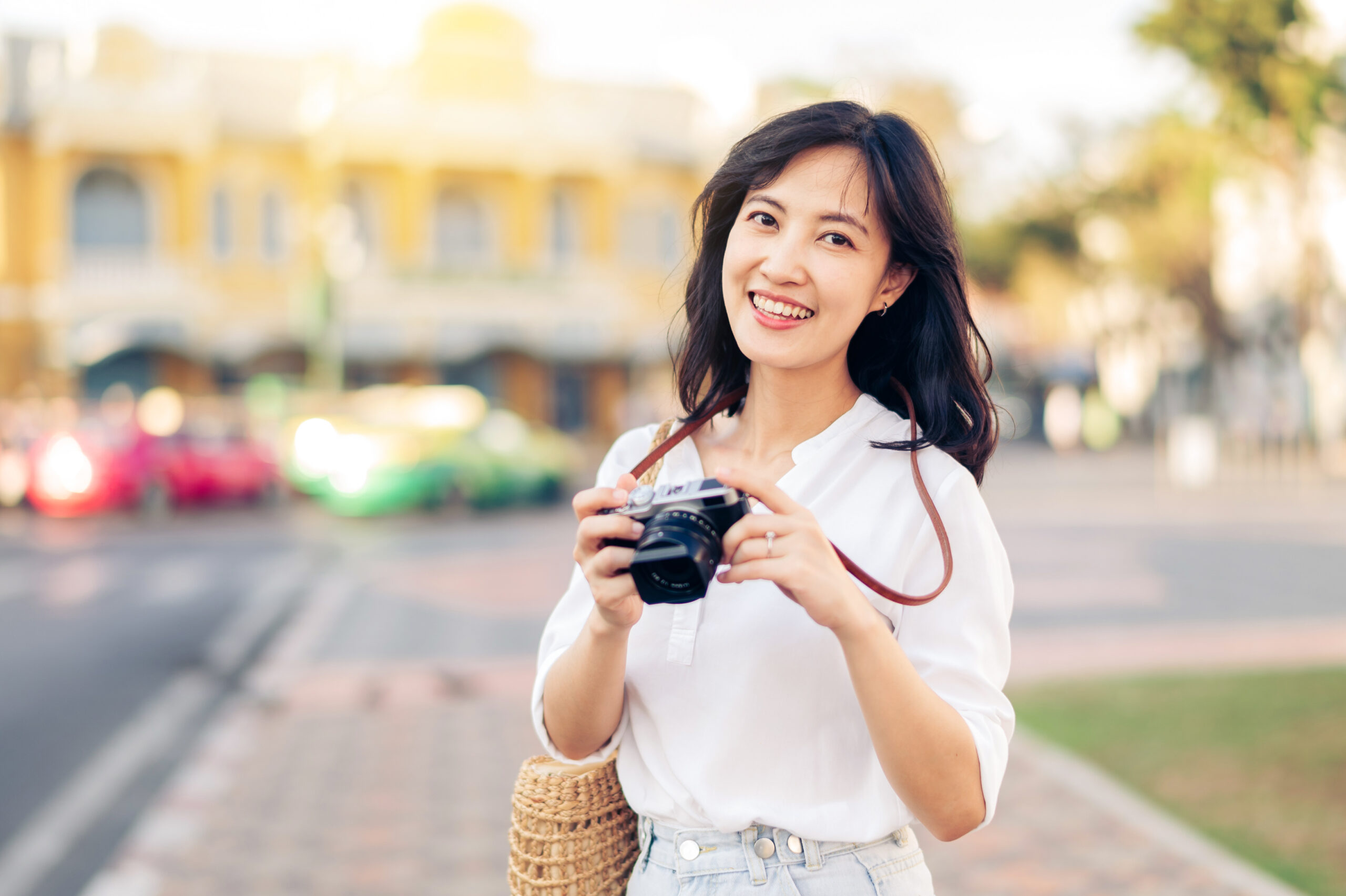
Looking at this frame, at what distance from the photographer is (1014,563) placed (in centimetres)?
1335

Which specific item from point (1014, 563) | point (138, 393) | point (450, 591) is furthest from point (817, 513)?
point (138, 393)

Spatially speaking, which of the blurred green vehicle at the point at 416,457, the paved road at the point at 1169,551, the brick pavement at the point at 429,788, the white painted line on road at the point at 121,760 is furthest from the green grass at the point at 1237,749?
the blurred green vehicle at the point at 416,457

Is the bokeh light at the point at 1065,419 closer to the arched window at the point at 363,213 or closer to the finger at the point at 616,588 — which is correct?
the arched window at the point at 363,213

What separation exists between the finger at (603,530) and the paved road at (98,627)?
13.1 ft

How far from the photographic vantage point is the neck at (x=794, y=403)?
198cm

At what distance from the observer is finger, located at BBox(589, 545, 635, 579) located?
167cm

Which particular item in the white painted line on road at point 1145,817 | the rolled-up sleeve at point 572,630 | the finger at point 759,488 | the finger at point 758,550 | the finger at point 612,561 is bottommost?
the white painted line on road at point 1145,817

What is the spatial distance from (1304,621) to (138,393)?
2471 centimetres

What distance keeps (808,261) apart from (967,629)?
566 millimetres

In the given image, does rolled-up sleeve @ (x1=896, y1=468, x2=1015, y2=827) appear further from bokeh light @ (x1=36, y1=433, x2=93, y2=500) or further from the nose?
bokeh light @ (x1=36, y1=433, x2=93, y2=500)

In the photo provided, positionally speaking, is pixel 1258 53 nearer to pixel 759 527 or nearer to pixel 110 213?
pixel 759 527

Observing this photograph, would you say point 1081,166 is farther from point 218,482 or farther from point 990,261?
point 218,482

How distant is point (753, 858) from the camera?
1.79 m

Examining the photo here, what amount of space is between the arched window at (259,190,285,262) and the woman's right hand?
95.5 ft
